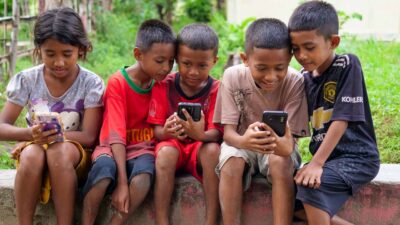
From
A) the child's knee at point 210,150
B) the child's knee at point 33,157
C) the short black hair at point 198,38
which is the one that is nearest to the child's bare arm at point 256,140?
the child's knee at point 210,150

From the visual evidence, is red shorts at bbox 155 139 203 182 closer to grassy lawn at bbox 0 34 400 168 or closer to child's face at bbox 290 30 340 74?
child's face at bbox 290 30 340 74

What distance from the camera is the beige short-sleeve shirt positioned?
3035 mm

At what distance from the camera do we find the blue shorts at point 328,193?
277 centimetres

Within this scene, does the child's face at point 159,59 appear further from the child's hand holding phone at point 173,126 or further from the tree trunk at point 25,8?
the tree trunk at point 25,8

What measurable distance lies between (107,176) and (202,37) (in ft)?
3.13

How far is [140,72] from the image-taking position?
3.31m

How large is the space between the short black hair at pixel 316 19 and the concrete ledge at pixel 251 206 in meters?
0.90

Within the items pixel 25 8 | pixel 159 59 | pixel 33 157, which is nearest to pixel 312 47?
pixel 159 59

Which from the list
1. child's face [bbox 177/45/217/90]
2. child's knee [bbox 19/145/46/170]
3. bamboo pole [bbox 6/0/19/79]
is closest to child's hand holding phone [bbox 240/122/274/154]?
child's face [bbox 177/45/217/90]

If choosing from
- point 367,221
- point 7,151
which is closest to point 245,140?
point 367,221

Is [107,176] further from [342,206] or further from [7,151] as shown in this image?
[7,151]

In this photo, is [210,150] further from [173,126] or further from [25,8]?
[25,8]

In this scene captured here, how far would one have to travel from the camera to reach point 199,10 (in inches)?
629

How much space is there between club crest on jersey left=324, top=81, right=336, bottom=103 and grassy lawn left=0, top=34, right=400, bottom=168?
131 cm
